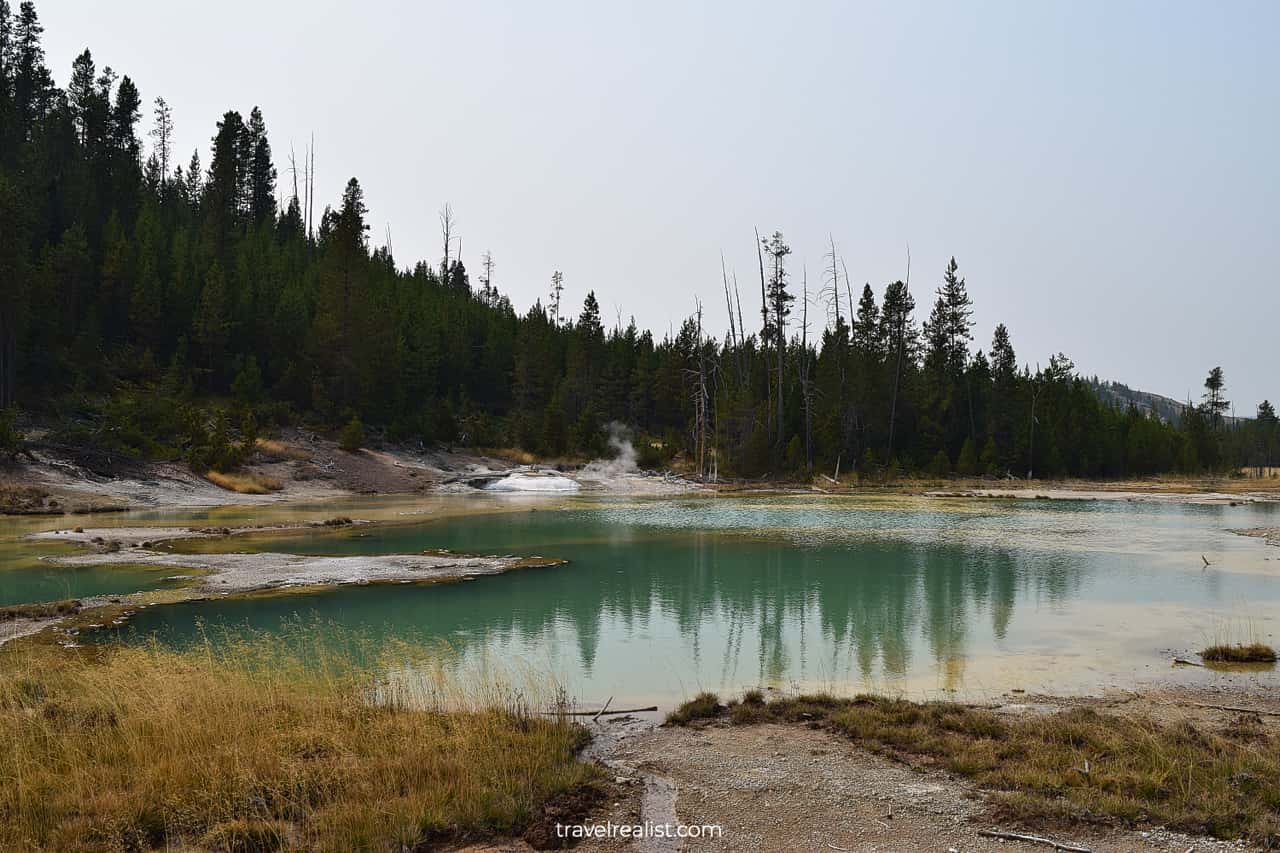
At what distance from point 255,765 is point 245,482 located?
150 ft

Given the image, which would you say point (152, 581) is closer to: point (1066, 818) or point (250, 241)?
point (1066, 818)

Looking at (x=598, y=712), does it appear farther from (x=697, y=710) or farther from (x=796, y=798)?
(x=796, y=798)

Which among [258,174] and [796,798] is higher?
[258,174]

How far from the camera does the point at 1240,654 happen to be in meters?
14.4

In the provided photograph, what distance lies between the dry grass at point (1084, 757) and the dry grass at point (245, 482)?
43.9 meters

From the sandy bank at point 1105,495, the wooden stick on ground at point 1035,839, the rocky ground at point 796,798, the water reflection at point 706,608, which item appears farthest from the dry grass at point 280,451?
the wooden stick on ground at point 1035,839

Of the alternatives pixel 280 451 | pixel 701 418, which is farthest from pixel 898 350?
pixel 280 451

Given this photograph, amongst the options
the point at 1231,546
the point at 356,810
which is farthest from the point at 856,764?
the point at 1231,546

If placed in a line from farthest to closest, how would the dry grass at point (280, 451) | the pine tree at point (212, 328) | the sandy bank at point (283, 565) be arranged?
the pine tree at point (212, 328), the dry grass at point (280, 451), the sandy bank at point (283, 565)

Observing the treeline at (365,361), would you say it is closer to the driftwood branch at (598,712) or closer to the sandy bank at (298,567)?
the sandy bank at (298,567)

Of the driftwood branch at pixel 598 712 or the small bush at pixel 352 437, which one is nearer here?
the driftwood branch at pixel 598 712

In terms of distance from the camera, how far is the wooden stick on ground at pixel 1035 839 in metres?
6.41

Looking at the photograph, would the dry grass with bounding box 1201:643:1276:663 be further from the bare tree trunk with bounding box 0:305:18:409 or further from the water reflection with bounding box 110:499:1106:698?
the bare tree trunk with bounding box 0:305:18:409

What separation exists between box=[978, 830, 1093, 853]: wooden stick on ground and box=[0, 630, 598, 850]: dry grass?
352 cm
